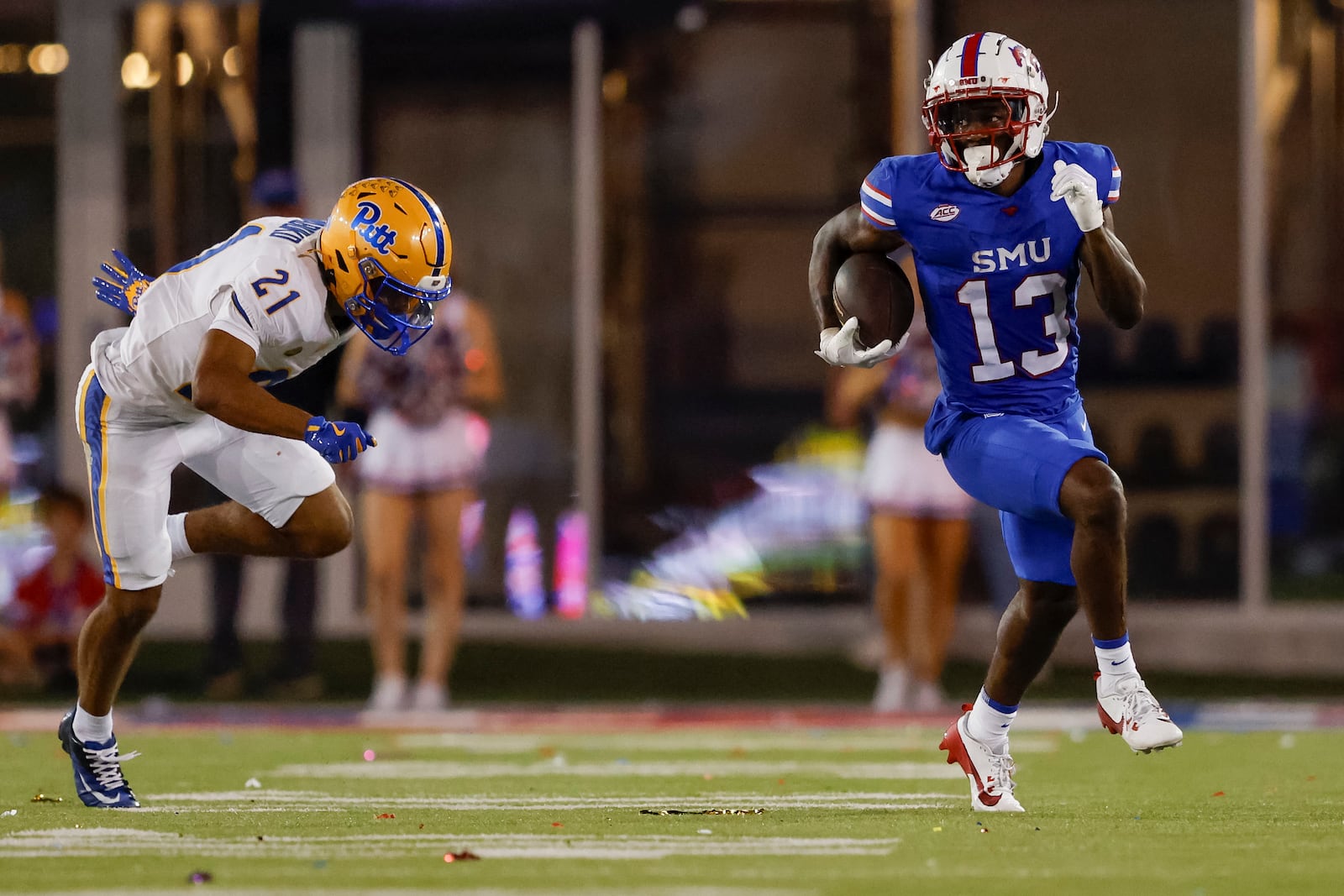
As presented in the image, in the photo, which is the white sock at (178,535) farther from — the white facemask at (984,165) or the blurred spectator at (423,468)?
the blurred spectator at (423,468)

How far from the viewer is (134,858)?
4297 millimetres

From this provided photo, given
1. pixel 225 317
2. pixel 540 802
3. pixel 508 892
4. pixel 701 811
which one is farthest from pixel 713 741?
pixel 508 892

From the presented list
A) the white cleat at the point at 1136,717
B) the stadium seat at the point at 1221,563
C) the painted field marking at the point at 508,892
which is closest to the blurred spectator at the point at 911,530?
the stadium seat at the point at 1221,563

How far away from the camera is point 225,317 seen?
509cm

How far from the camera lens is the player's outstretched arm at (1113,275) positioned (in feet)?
15.9

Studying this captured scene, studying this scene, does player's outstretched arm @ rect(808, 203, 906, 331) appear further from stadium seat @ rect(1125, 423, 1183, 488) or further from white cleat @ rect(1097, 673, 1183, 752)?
stadium seat @ rect(1125, 423, 1183, 488)

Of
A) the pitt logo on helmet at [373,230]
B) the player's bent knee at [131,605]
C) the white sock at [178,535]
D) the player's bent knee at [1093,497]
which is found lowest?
the player's bent knee at [131,605]

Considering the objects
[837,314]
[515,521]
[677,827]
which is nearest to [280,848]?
[677,827]

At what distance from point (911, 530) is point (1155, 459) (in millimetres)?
2479

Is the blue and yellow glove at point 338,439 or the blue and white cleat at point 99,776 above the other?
the blue and yellow glove at point 338,439

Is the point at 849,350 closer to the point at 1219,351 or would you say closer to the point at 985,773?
the point at 985,773

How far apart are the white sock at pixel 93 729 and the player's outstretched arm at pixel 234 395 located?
2.84ft

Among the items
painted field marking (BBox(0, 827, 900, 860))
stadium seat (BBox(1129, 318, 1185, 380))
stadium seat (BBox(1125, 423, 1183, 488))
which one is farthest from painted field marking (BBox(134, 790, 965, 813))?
stadium seat (BBox(1129, 318, 1185, 380))

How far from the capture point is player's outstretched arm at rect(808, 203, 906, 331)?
17.1ft
